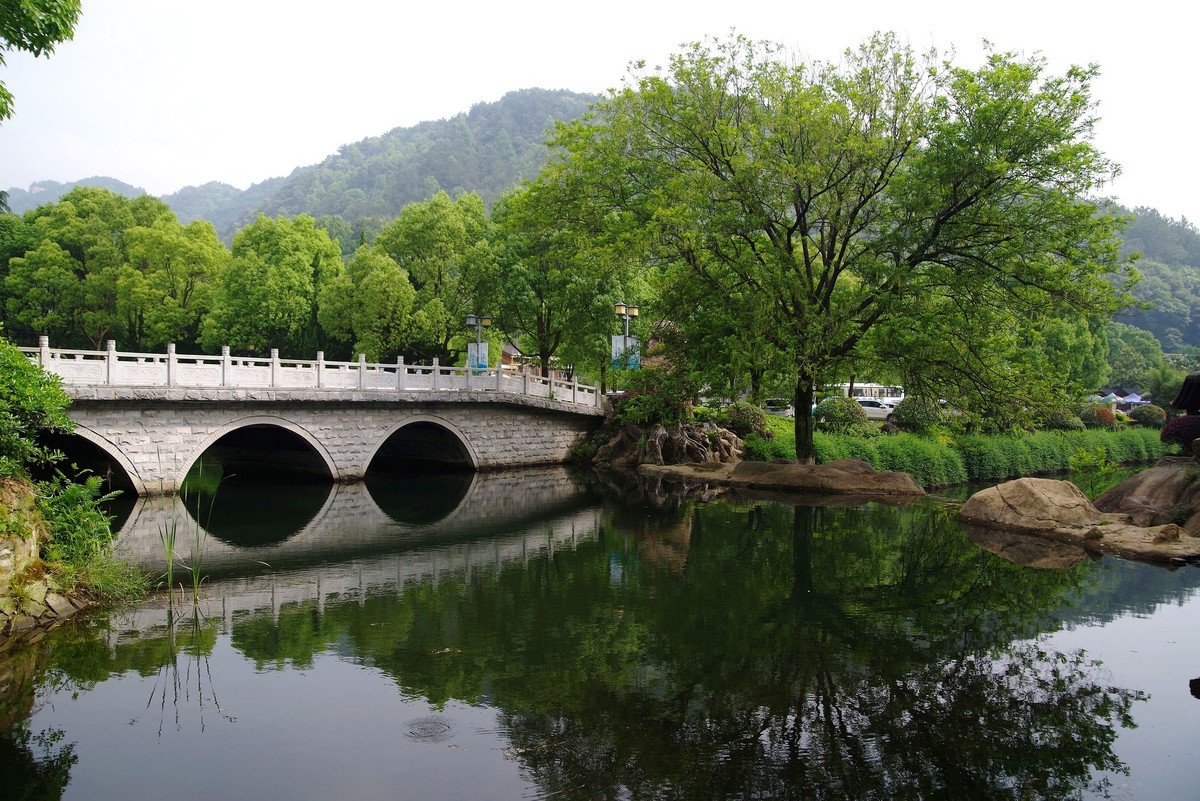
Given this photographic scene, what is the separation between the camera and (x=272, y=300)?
35.1m

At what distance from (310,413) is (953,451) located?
18023 millimetres

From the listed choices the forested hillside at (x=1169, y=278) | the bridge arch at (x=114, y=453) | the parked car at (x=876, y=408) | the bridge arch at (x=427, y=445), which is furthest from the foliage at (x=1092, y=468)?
the forested hillside at (x=1169, y=278)

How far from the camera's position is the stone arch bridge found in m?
17.5

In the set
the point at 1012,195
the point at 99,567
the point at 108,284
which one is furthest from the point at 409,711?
the point at 108,284

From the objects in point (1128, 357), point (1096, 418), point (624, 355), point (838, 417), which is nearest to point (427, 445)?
point (624, 355)

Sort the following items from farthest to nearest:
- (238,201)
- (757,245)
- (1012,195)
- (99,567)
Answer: (238,201) → (757,245) → (1012,195) → (99,567)

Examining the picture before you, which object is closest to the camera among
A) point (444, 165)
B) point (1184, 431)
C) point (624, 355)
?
point (1184, 431)

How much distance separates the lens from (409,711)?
279 inches

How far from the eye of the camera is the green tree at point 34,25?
944 centimetres

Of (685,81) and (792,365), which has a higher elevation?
(685,81)

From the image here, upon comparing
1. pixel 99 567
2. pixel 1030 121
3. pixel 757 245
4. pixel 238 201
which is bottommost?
pixel 99 567

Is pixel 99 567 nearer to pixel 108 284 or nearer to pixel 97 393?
pixel 97 393

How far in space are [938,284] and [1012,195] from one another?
7.20 feet

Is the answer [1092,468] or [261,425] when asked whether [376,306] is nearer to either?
[261,425]
